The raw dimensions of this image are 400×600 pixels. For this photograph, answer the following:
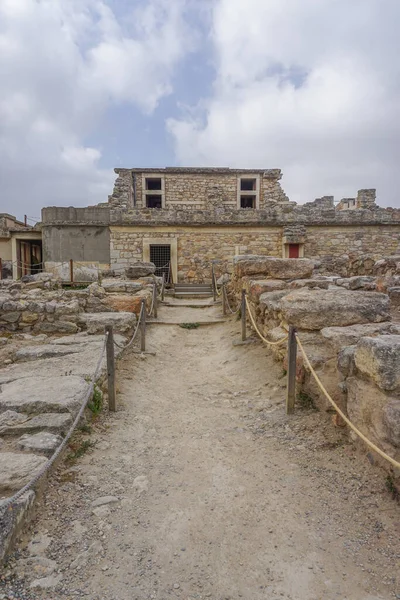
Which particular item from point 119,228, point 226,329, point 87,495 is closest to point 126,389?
point 87,495

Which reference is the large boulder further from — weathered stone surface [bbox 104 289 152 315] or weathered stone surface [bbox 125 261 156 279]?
weathered stone surface [bbox 125 261 156 279]

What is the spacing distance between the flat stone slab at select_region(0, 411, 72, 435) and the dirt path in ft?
1.11

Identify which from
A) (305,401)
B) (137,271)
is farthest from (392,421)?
(137,271)

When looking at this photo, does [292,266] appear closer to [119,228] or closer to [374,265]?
[374,265]

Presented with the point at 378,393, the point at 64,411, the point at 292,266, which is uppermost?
the point at 292,266

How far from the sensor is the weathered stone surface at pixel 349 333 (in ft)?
12.1

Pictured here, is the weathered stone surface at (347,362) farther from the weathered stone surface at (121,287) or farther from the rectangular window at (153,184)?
the rectangular window at (153,184)

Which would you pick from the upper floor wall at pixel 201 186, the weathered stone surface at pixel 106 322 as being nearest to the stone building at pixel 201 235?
the upper floor wall at pixel 201 186

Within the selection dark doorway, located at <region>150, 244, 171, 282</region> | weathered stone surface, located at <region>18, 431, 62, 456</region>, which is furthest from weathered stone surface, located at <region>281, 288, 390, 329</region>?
dark doorway, located at <region>150, 244, 171, 282</region>

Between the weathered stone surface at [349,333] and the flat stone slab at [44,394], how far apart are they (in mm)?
2688

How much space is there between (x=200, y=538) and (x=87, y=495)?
91 cm

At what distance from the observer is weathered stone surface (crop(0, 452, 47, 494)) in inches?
88.4

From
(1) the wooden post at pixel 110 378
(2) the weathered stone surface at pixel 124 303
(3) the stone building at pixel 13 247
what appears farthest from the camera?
(3) the stone building at pixel 13 247

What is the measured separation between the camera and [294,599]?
179cm
